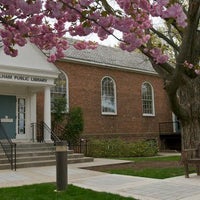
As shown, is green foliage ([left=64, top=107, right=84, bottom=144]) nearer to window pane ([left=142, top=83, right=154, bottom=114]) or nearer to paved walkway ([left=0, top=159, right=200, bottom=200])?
paved walkway ([left=0, top=159, right=200, bottom=200])

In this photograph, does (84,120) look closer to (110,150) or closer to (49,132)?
(110,150)

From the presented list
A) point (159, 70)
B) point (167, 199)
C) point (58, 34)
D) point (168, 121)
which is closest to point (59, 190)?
point (167, 199)

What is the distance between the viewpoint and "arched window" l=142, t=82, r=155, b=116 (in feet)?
87.9

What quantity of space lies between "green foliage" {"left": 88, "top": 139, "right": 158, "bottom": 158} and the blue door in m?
4.56

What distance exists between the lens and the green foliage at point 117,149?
19.9 m

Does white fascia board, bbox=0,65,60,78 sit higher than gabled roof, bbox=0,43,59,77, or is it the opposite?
gabled roof, bbox=0,43,59,77

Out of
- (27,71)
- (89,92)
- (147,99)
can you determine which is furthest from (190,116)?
(147,99)

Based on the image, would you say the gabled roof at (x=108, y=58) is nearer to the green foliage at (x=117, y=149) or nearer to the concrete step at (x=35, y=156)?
the green foliage at (x=117, y=149)

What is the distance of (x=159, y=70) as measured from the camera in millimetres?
13203

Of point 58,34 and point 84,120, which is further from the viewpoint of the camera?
point 84,120

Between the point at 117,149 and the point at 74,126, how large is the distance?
2815mm

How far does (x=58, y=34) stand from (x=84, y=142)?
602 inches

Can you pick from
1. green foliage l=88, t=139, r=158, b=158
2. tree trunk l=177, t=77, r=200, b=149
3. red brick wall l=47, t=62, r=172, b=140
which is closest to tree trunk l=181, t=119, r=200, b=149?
tree trunk l=177, t=77, r=200, b=149

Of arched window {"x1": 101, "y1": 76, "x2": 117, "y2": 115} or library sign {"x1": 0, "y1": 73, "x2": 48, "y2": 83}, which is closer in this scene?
library sign {"x1": 0, "y1": 73, "x2": 48, "y2": 83}
